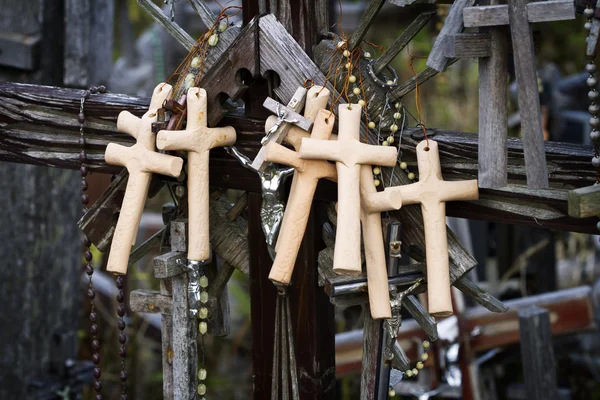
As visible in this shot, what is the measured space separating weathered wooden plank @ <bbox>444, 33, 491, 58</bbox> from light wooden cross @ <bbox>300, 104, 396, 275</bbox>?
289mm

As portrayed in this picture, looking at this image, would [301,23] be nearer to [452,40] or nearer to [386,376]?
[452,40]

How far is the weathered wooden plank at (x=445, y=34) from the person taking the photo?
1824 mm

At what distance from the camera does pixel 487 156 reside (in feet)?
6.14

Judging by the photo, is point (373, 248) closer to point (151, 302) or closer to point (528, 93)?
point (528, 93)

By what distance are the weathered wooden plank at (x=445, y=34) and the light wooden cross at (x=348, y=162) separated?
0.24 m

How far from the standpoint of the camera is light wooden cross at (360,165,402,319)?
6.57 ft

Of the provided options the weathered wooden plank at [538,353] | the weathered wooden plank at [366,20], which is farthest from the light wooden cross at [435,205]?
the weathered wooden plank at [538,353]

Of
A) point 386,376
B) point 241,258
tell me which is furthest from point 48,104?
point 386,376

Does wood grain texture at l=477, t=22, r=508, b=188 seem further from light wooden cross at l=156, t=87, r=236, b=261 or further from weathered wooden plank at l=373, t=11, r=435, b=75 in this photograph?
light wooden cross at l=156, t=87, r=236, b=261

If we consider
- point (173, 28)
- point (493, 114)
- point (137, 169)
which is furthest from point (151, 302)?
point (493, 114)

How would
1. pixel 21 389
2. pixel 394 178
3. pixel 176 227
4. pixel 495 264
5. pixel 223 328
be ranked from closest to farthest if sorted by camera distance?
pixel 394 178 → pixel 176 227 → pixel 223 328 → pixel 21 389 → pixel 495 264

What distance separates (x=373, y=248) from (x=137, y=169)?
0.67 meters

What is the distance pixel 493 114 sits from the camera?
1.84 meters

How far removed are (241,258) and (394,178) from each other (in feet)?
1.86
